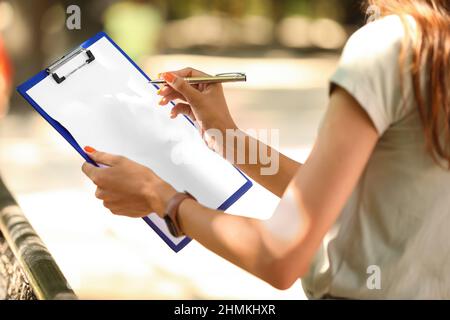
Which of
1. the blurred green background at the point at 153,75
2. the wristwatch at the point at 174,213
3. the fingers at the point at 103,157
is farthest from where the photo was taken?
the blurred green background at the point at 153,75

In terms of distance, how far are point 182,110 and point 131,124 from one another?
0.16m

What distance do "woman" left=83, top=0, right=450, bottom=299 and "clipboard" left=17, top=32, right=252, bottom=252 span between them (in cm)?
19

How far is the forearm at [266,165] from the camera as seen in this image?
2.16 m

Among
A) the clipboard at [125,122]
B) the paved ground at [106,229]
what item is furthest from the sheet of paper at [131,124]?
the paved ground at [106,229]

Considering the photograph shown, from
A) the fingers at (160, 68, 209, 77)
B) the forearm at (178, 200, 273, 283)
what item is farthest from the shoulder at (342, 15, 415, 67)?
the fingers at (160, 68, 209, 77)

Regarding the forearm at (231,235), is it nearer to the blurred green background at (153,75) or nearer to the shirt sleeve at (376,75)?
the shirt sleeve at (376,75)

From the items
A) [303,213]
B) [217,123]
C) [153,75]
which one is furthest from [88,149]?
[153,75]

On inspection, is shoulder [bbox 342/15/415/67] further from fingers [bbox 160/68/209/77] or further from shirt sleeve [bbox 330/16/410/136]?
fingers [bbox 160/68/209/77]

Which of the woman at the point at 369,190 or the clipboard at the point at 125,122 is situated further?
the clipboard at the point at 125,122

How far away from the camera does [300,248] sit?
1593 millimetres

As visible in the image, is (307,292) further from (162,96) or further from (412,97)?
(162,96)

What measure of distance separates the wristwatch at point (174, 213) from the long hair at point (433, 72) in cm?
46

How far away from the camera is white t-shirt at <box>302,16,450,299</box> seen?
1636mm
